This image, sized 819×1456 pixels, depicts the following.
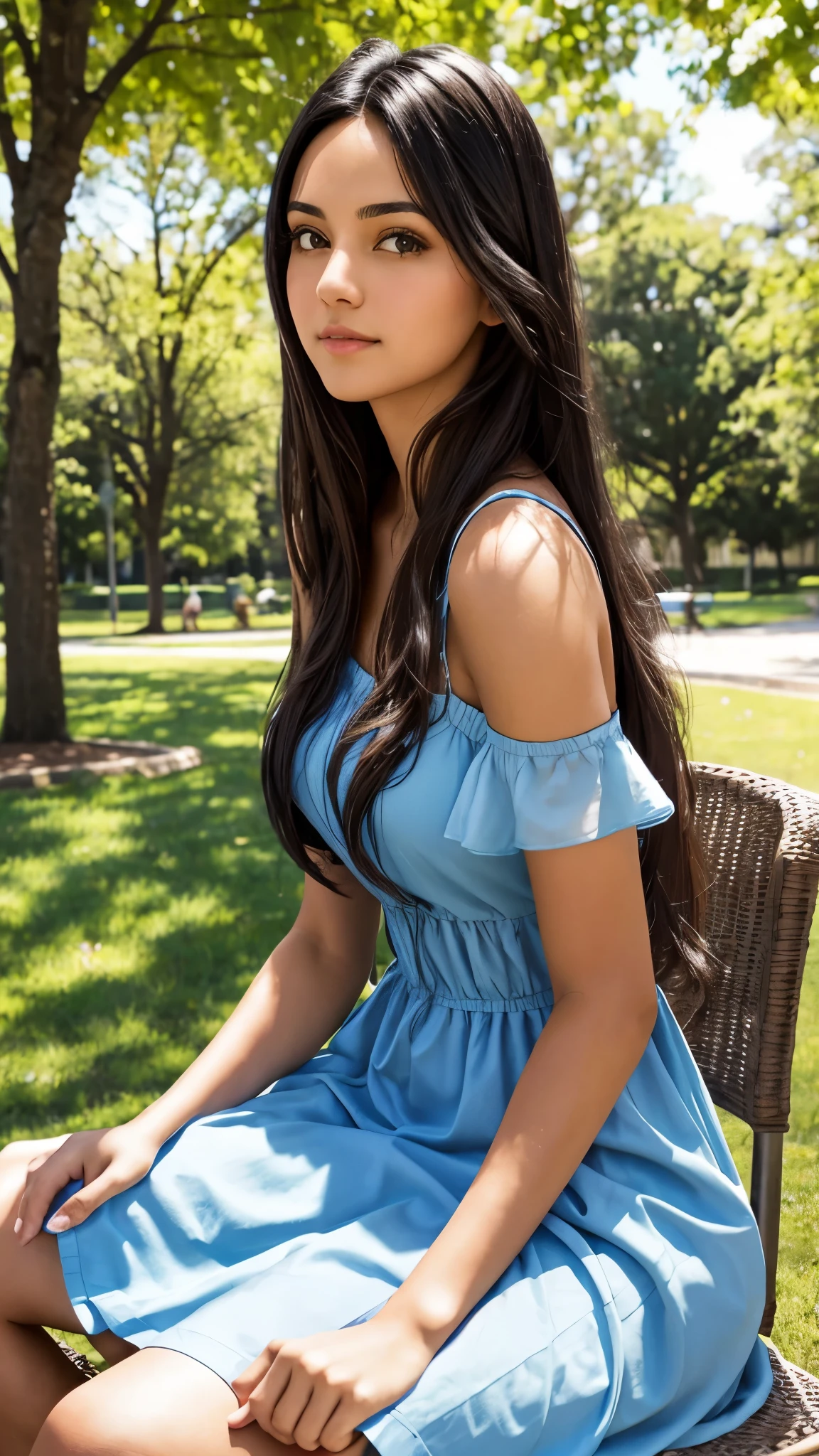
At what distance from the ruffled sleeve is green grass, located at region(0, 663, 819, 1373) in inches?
38.4

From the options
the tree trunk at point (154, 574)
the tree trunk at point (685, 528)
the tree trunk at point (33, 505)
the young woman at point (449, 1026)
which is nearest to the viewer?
the young woman at point (449, 1026)

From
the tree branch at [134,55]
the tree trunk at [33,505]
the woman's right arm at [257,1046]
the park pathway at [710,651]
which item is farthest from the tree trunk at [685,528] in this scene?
the woman's right arm at [257,1046]

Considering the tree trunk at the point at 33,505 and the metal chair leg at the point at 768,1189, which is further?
the tree trunk at the point at 33,505

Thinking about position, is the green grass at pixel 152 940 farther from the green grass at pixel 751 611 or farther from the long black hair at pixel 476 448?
the green grass at pixel 751 611

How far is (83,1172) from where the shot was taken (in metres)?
1.62

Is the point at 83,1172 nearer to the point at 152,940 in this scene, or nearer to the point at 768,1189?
the point at 768,1189

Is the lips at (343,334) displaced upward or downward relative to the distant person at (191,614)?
upward

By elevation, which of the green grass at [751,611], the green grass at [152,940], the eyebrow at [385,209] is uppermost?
the eyebrow at [385,209]

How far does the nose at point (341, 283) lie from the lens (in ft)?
5.40

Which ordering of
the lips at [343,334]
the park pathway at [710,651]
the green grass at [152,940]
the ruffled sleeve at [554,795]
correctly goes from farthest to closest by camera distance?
the park pathway at [710,651]
the green grass at [152,940]
the lips at [343,334]
the ruffled sleeve at [554,795]

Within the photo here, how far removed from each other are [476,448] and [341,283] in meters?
0.27

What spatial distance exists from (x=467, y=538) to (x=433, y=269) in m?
0.35

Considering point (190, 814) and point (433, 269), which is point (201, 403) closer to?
point (190, 814)

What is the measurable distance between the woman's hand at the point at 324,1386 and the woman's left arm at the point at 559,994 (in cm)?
8
